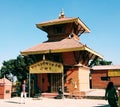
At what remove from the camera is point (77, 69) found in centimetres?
2398

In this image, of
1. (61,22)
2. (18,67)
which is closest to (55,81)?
(61,22)

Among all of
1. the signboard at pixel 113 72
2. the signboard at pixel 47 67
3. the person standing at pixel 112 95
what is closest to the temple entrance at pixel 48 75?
the signboard at pixel 47 67

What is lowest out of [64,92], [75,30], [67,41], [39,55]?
[64,92]

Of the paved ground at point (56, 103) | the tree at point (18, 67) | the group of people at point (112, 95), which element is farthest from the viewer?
the tree at point (18, 67)

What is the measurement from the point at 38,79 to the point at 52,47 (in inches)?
158

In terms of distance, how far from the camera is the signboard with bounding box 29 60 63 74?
22547 mm

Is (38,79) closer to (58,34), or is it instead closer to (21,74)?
(58,34)

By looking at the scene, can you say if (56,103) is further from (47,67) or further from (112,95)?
(112,95)

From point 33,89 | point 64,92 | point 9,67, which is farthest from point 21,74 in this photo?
point 64,92

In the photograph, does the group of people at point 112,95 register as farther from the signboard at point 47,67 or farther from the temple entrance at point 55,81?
the temple entrance at point 55,81

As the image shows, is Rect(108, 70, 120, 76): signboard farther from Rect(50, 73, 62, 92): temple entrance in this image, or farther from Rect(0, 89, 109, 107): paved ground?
Rect(0, 89, 109, 107): paved ground

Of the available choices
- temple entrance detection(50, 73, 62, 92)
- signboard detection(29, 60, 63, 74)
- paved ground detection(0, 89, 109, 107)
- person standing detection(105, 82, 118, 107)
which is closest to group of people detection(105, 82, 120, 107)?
person standing detection(105, 82, 118, 107)

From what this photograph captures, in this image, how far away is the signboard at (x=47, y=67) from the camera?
74.0 ft

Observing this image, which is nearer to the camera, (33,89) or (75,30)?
(33,89)
